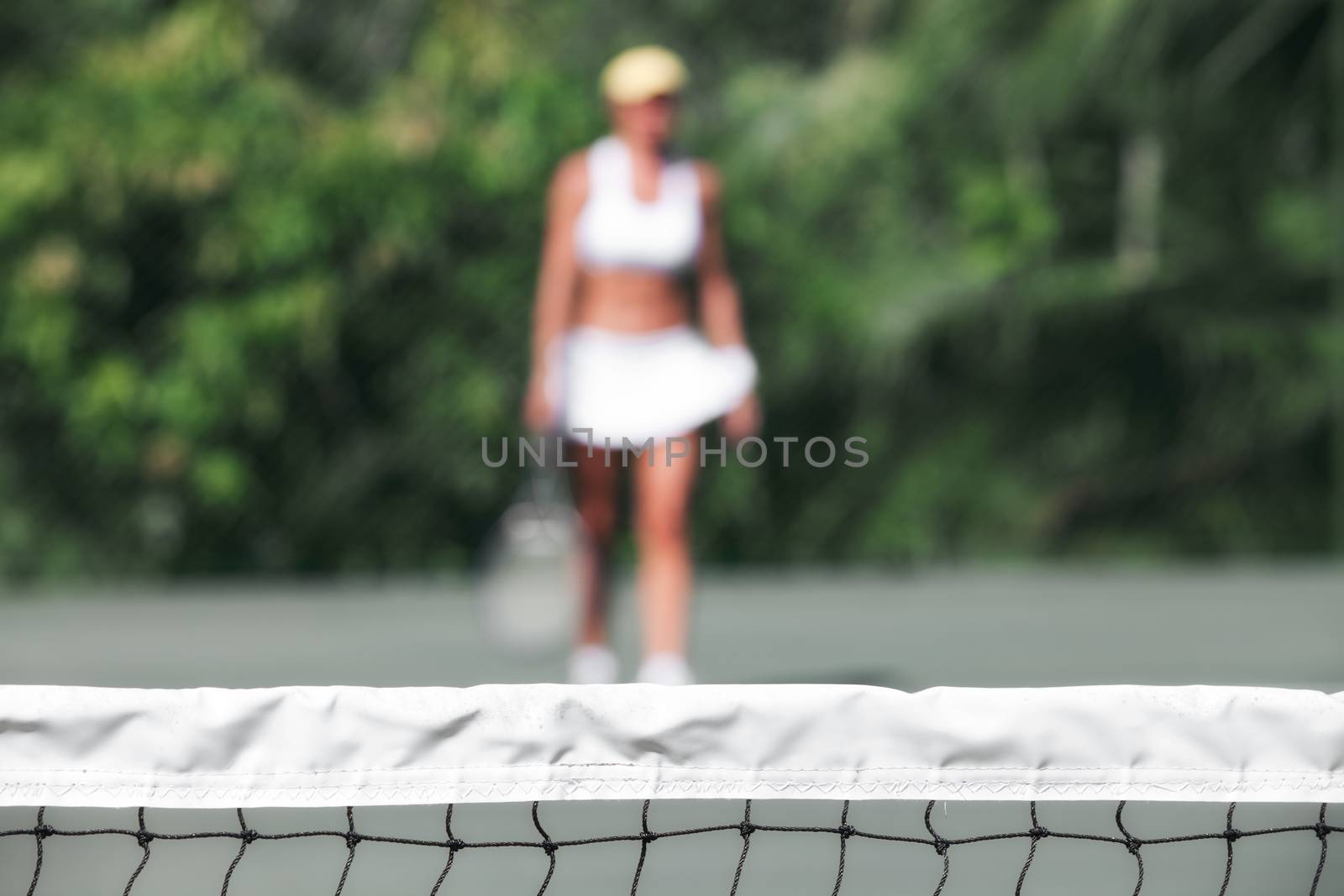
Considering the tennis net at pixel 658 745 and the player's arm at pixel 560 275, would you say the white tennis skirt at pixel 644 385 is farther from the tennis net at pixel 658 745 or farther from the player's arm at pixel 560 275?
the tennis net at pixel 658 745

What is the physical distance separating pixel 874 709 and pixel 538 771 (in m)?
0.30

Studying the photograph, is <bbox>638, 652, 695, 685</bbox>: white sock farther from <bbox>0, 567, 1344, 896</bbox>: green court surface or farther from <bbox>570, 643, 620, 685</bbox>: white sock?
<bbox>0, 567, 1344, 896</bbox>: green court surface

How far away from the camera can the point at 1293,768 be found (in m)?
1.48

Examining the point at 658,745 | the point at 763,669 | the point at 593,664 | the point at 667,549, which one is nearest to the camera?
the point at 658,745

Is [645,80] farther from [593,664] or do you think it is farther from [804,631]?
[804,631]

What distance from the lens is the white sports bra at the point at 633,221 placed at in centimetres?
340

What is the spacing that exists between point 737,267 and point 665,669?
3.25m

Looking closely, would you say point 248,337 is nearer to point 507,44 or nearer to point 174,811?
point 507,44

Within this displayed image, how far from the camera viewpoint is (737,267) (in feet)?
20.4

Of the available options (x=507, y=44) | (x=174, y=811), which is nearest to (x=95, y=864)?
(x=174, y=811)

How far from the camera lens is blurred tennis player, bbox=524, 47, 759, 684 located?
334cm
